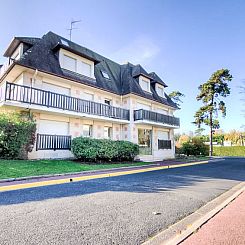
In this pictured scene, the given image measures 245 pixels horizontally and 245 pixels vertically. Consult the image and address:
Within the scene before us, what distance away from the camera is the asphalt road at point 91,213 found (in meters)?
2.94

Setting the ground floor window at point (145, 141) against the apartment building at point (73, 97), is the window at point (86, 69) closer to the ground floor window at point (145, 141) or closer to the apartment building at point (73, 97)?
the apartment building at point (73, 97)

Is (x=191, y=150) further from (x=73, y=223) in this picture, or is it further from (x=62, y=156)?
(x=73, y=223)

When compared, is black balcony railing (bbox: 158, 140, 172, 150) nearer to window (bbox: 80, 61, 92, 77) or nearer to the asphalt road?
window (bbox: 80, 61, 92, 77)

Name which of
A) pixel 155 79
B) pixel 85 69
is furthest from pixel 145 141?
pixel 85 69

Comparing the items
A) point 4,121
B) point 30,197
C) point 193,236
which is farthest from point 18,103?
point 193,236

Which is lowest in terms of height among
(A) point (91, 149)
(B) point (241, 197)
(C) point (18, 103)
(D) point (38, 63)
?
(B) point (241, 197)

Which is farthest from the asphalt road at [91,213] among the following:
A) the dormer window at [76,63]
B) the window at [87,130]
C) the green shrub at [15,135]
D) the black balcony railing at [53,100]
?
the dormer window at [76,63]

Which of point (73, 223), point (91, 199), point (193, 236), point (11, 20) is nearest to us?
point (193, 236)

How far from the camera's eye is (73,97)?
14492 mm

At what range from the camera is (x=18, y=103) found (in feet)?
37.8

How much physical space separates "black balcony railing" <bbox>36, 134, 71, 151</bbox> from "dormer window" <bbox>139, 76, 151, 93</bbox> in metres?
10.7

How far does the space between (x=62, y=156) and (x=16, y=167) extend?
5.14 meters

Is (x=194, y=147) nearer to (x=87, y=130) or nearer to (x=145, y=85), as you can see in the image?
(x=145, y=85)

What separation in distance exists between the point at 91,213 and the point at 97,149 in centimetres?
945
